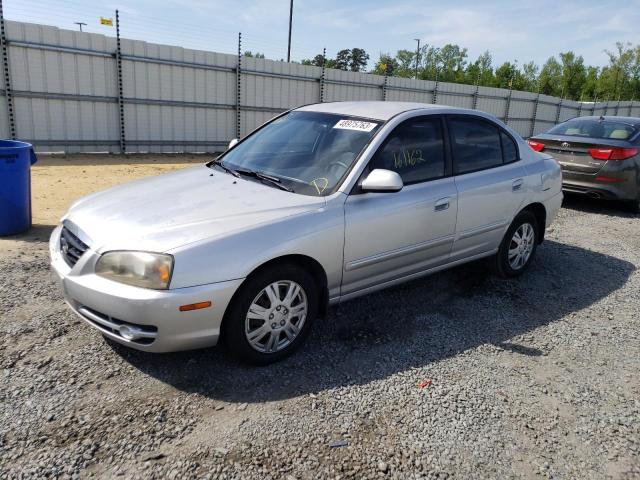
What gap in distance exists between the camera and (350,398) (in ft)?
10.2

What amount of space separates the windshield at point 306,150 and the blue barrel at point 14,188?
2722 mm

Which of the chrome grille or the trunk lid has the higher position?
the trunk lid

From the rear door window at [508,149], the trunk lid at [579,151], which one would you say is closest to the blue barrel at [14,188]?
the rear door window at [508,149]

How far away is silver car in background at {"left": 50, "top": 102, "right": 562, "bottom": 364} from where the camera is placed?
2949 mm

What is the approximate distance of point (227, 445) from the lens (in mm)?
2650

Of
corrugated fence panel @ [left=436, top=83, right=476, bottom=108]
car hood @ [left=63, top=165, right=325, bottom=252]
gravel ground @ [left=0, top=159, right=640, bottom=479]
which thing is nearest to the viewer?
gravel ground @ [left=0, top=159, right=640, bottom=479]

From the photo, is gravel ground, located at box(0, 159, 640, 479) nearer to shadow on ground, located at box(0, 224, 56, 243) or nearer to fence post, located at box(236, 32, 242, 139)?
shadow on ground, located at box(0, 224, 56, 243)

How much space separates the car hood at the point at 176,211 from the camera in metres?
3.03

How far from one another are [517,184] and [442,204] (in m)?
1.18

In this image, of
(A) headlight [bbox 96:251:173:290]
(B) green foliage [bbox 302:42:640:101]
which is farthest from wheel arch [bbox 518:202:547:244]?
(B) green foliage [bbox 302:42:640:101]

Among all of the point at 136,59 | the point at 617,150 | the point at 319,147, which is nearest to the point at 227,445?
the point at 319,147

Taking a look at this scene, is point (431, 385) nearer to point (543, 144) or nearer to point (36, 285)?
point (36, 285)

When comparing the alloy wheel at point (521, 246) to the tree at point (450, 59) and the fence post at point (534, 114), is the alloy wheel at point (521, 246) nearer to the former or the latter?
the fence post at point (534, 114)

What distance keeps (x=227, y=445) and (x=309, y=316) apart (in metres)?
1.08
